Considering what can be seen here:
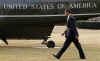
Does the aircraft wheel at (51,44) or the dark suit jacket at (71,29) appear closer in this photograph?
the dark suit jacket at (71,29)

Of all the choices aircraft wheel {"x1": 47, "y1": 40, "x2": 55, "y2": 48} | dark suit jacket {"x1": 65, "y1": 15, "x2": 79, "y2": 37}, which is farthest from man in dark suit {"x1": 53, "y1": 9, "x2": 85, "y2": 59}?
aircraft wheel {"x1": 47, "y1": 40, "x2": 55, "y2": 48}

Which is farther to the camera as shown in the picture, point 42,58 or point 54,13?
point 54,13

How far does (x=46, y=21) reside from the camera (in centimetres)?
1362

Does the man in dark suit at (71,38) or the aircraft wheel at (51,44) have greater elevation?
the man in dark suit at (71,38)

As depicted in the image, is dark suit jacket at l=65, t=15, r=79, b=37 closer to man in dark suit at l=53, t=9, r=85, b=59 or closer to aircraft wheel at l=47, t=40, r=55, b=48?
man in dark suit at l=53, t=9, r=85, b=59

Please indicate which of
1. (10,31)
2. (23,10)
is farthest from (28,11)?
(10,31)

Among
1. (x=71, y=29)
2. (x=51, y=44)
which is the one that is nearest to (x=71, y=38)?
(x=71, y=29)

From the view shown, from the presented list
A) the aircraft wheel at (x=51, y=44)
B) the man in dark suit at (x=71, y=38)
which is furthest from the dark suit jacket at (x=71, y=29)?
the aircraft wheel at (x=51, y=44)

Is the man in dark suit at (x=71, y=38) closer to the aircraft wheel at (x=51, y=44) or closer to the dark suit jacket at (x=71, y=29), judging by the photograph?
the dark suit jacket at (x=71, y=29)

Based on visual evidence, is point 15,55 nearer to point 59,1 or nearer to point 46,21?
point 46,21

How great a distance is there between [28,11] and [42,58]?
3.37m

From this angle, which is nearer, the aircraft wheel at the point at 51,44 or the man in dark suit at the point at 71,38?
the man in dark suit at the point at 71,38

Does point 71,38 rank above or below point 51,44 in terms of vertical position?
above

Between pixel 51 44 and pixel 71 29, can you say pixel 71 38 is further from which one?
pixel 51 44
